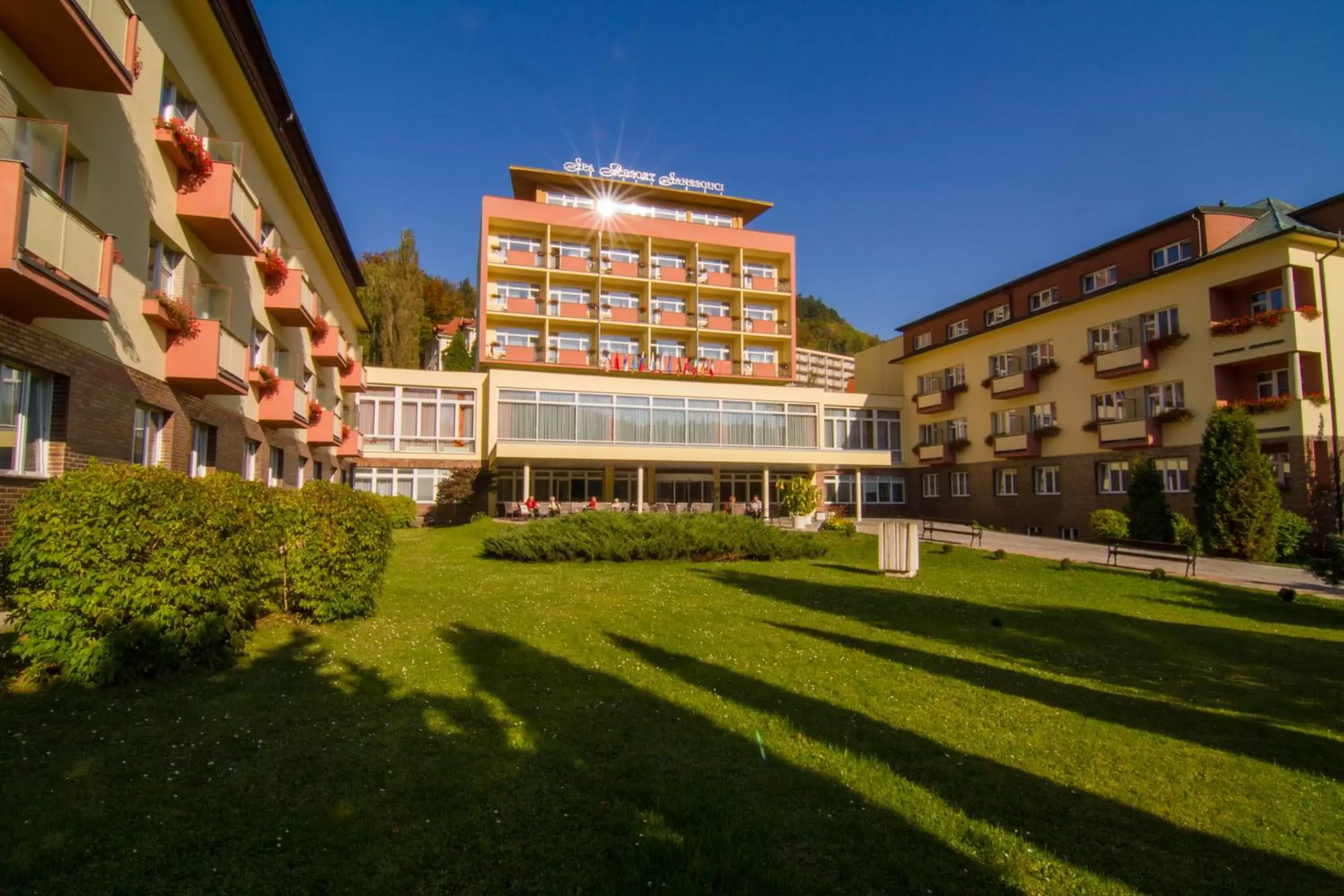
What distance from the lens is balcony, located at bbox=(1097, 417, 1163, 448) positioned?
100.0 feet

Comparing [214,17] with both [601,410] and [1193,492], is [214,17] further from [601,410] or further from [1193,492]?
[1193,492]

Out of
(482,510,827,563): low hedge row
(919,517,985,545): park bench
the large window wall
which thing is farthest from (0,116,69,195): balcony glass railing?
the large window wall

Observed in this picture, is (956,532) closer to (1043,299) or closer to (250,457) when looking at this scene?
(1043,299)

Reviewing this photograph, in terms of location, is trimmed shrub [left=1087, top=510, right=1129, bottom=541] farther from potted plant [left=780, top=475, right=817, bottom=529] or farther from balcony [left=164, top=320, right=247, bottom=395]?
balcony [left=164, top=320, right=247, bottom=395]

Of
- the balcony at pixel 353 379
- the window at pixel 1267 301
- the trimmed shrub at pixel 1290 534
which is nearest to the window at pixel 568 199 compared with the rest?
the balcony at pixel 353 379

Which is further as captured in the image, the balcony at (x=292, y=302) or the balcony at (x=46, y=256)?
the balcony at (x=292, y=302)

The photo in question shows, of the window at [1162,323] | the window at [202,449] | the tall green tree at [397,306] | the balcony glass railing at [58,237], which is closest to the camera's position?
the balcony glass railing at [58,237]

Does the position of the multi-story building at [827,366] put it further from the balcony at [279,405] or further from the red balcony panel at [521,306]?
the balcony at [279,405]

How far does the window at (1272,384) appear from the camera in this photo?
89.6 ft

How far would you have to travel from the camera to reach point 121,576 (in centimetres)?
628

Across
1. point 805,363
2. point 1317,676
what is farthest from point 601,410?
point 805,363

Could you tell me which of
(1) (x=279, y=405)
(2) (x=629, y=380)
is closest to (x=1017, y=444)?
(2) (x=629, y=380)

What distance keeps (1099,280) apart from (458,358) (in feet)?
132

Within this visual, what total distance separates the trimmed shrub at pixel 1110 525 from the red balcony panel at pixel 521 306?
31.5 meters
